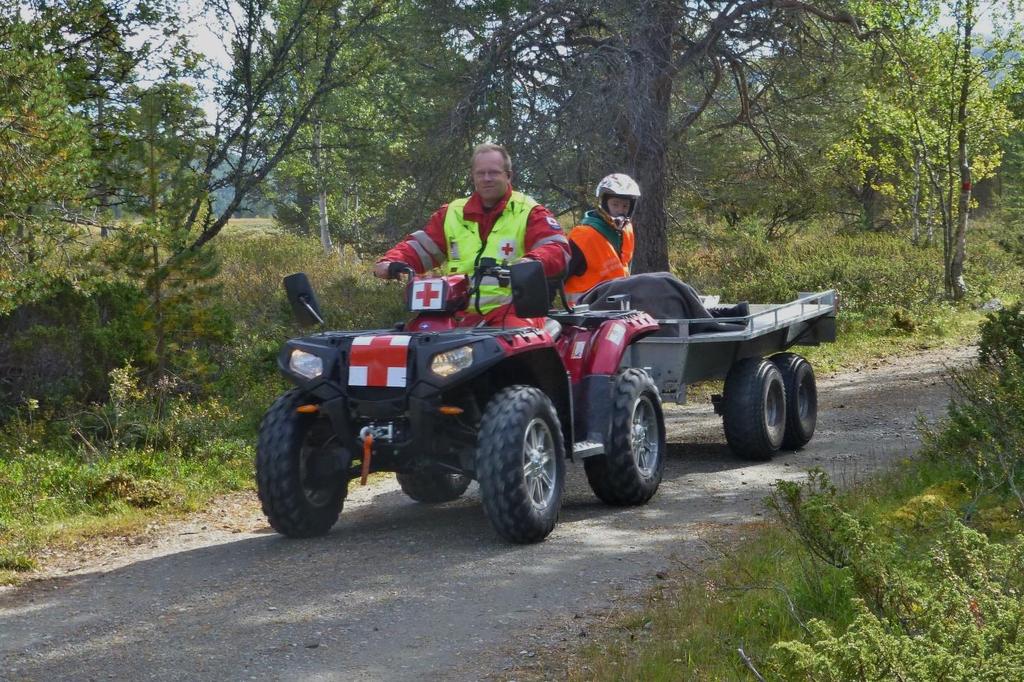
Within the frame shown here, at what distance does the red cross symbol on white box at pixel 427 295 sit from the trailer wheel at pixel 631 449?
1269 mm

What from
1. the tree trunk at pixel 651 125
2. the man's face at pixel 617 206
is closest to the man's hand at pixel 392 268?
the man's face at pixel 617 206

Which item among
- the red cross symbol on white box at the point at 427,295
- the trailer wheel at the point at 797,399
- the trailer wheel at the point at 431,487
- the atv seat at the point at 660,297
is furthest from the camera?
the trailer wheel at the point at 797,399

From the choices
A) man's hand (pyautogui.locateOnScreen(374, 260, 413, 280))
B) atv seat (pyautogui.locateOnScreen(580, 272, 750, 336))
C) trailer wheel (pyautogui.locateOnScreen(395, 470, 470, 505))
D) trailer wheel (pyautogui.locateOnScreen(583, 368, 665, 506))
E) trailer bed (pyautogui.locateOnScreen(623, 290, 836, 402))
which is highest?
man's hand (pyautogui.locateOnScreen(374, 260, 413, 280))

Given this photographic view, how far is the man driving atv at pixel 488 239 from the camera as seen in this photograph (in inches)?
309

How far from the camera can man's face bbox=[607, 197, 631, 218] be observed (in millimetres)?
10156

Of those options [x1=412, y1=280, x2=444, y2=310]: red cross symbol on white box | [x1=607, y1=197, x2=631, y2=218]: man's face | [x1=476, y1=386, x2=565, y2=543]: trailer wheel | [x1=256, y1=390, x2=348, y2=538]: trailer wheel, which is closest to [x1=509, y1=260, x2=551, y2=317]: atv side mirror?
[x1=476, y1=386, x2=565, y2=543]: trailer wheel

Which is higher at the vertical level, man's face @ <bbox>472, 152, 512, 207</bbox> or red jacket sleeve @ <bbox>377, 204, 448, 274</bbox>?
man's face @ <bbox>472, 152, 512, 207</bbox>

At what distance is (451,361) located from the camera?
6926mm

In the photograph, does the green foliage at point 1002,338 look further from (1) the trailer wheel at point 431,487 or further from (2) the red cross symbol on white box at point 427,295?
(2) the red cross symbol on white box at point 427,295

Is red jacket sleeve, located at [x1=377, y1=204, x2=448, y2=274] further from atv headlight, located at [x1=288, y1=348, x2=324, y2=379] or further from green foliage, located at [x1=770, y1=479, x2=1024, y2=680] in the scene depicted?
green foliage, located at [x1=770, y1=479, x2=1024, y2=680]

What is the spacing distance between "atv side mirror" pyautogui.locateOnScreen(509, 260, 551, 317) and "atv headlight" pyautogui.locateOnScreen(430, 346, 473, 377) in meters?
0.39

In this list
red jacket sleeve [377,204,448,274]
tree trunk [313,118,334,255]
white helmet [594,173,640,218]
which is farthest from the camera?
tree trunk [313,118,334,255]

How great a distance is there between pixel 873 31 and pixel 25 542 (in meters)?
14.4

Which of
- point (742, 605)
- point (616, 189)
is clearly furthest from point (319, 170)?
point (742, 605)
